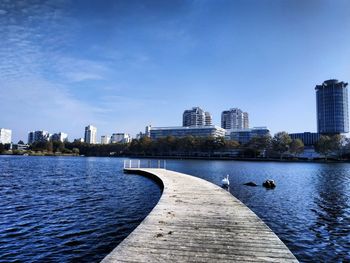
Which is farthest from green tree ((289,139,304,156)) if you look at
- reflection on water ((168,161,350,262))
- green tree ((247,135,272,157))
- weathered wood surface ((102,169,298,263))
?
weathered wood surface ((102,169,298,263))

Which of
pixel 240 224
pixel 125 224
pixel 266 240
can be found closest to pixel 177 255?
pixel 266 240

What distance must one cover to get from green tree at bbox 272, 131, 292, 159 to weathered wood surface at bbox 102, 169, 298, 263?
13482 cm

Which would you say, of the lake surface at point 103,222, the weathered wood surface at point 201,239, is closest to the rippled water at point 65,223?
the lake surface at point 103,222

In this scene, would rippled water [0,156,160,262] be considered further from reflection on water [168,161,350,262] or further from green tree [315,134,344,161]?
green tree [315,134,344,161]

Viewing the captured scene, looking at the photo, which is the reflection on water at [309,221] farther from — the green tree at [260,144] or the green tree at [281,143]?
the green tree at [260,144]

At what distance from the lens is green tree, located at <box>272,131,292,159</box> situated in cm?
13888

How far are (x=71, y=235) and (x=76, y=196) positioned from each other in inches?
418

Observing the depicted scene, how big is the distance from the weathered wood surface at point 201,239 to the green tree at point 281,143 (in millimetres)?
134819

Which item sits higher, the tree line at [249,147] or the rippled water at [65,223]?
the tree line at [249,147]

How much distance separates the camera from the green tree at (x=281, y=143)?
138875mm

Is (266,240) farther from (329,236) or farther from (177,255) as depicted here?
(329,236)

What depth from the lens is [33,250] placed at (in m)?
10.4

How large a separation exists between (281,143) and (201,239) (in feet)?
461

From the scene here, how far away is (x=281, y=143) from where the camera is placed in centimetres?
13938
